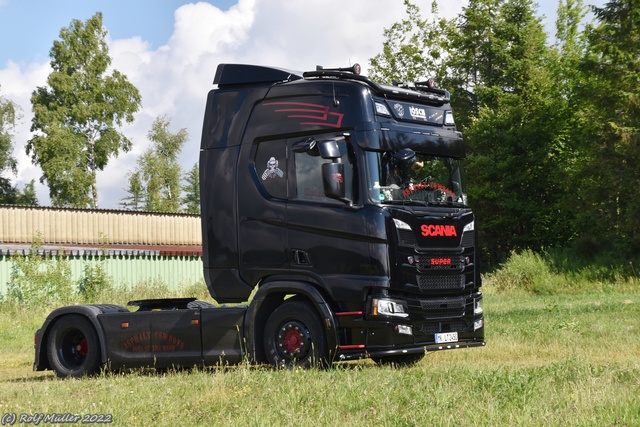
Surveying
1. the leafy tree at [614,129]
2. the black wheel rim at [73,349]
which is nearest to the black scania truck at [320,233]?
the black wheel rim at [73,349]

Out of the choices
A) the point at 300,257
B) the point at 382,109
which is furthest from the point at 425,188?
the point at 300,257

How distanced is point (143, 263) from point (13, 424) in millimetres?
33754

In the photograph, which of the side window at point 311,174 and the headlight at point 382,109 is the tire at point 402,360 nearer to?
the side window at point 311,174

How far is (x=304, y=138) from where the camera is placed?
40.4 ft

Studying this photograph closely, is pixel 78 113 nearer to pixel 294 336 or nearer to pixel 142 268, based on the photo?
pixel 142 268

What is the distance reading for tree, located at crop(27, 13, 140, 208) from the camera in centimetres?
5775

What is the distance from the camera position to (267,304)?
41.5 ft

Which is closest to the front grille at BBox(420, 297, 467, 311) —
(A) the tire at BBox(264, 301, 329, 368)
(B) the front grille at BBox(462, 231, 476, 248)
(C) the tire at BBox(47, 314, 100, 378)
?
(B) the front grille at BBox(462, 231, 476, 248)

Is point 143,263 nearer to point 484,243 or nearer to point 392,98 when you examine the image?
point 484,243

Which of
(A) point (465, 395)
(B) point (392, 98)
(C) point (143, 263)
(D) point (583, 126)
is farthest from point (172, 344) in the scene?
(D) point (583, 126)

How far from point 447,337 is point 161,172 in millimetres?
67726

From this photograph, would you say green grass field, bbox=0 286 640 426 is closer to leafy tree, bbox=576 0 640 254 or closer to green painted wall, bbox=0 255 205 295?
green painted wall, bbox=0 255 205 295

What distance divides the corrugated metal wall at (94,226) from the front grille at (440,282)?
29.6 meters

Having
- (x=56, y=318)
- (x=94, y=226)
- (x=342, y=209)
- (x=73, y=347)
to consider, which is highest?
(x=94, y=226)
